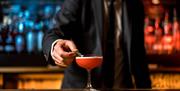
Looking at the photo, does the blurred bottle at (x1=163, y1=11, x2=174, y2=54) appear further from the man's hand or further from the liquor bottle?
the man's hand

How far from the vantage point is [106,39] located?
90.7 inches

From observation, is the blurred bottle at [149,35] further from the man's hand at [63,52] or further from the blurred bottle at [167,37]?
the man's hand at [63,52]

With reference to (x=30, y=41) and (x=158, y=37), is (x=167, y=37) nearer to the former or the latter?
(x=158, y=37)

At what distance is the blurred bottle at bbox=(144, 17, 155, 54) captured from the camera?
435cm

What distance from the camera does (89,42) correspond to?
7.48 feet

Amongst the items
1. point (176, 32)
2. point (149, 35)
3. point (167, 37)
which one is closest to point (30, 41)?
point (149, 35)

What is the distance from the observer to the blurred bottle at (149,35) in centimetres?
435

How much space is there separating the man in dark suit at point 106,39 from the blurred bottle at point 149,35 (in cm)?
196

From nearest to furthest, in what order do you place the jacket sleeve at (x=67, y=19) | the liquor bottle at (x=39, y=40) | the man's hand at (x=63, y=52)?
the man's hand at (x=63, y=52)
the jacket sleeve at (x=67, y=19)
the liquor bottle at (x=39, y=40)

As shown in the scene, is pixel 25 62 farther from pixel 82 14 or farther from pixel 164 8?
pixel 82 14

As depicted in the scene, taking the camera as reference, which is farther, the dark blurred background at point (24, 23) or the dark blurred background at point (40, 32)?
the dark blurred background at point (24, 23)

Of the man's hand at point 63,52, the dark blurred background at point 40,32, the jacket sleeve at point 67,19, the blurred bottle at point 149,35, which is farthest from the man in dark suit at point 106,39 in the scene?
the blurred bottle at point 149,35

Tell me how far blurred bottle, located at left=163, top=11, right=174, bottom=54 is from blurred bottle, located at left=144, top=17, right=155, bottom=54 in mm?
128

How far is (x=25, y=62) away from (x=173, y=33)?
60.5 inches
